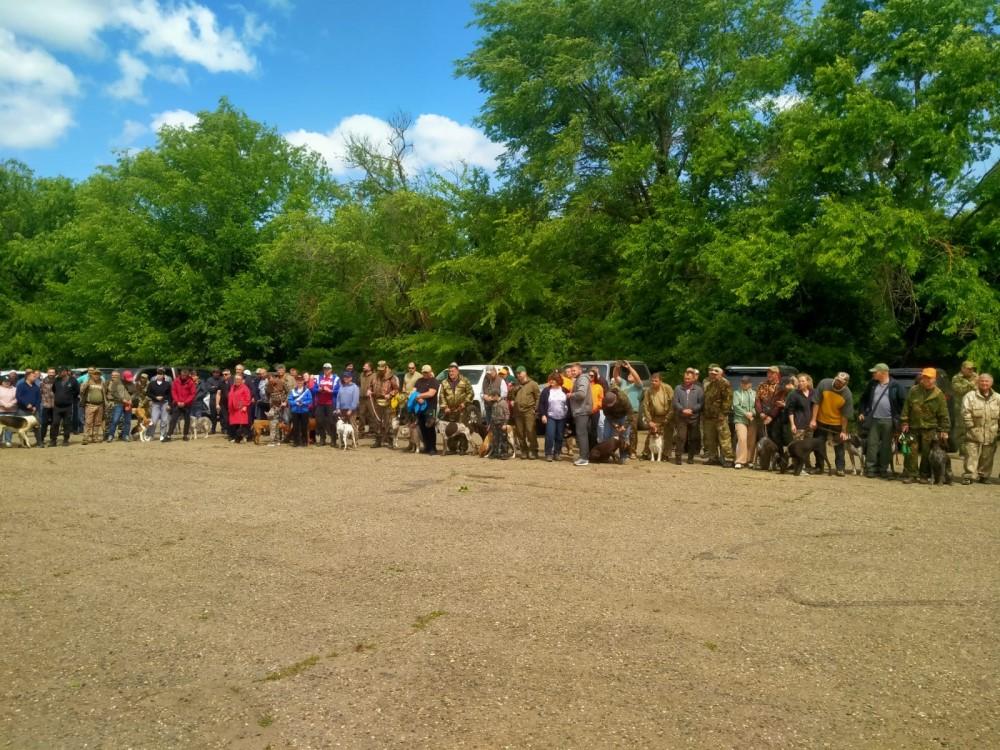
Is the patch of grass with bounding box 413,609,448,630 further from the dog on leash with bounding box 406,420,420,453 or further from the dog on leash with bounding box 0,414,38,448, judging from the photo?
the dog on leash with bounding box 0,414,38,448

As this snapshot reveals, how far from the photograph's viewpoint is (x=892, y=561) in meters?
6.93

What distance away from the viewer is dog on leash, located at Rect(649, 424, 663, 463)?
46.3 ft

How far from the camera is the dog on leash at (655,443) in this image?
46.3 ft

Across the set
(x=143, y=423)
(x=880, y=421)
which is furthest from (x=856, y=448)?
(x=143, y=423)

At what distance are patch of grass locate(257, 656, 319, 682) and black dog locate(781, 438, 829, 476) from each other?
9.68 meters

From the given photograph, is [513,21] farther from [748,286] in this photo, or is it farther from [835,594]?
[835,594]

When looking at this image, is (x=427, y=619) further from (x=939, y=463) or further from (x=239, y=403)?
(x=239, y=403)

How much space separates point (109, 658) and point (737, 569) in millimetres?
4880

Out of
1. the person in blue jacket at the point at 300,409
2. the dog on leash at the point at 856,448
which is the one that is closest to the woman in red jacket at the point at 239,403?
the person in blue jacket at the point at 300,409

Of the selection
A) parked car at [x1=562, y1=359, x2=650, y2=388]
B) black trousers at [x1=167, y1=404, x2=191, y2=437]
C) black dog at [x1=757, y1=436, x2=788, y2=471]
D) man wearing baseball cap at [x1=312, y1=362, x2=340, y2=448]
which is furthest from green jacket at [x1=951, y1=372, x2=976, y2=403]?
black trousers at [x1=167, y1=404, x2=191, y2=437]

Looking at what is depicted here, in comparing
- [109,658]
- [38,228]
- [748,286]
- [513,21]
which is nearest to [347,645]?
[109,658]

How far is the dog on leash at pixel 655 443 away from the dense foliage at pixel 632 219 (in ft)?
18.3

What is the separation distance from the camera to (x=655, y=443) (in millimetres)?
14109

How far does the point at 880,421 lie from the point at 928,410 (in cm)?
75
